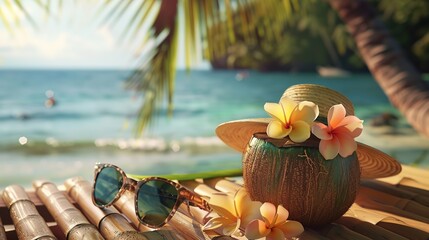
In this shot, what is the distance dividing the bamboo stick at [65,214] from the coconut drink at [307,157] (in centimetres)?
24

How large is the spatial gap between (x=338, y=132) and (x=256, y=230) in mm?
174

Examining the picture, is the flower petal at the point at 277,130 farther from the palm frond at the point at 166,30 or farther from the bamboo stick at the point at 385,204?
the palm frond at the point at 166,30

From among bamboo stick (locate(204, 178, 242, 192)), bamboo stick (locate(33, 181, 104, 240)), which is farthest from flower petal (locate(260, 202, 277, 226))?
bamboo stick (locate(204, 178, 242, 192))

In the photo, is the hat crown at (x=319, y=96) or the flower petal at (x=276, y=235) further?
the hat crown at (x=319, y=96)

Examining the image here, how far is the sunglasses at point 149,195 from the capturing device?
80 cm

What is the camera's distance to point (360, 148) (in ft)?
2.90

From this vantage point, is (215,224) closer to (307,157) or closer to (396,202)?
(307,157)

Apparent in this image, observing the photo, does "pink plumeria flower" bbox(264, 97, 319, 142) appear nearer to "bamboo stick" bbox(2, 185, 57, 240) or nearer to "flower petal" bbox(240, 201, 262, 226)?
"flower petal" bbox(240, 201, 262, 226)

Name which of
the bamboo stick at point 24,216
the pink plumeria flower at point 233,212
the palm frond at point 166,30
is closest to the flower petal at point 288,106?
the pink plumeria flower at point 233,212

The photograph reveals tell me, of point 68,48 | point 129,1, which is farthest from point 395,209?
point 68,48

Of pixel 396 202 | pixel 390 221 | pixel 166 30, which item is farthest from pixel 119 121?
pixel 390 221

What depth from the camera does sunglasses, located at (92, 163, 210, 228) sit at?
0.80 meters

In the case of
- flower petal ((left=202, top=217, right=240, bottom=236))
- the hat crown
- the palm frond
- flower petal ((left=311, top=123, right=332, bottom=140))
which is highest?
the palm frond

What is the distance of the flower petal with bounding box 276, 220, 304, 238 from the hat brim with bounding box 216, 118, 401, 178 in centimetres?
18
